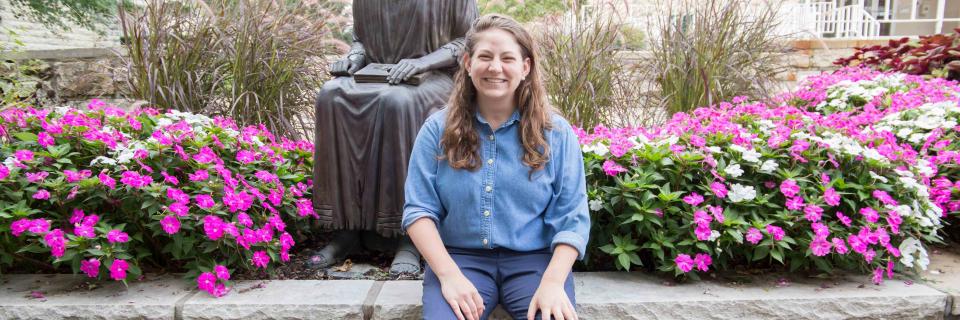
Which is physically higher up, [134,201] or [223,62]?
[223,62]

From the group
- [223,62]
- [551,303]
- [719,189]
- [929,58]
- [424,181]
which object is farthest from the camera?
[929,58]

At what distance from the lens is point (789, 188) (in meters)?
2.16

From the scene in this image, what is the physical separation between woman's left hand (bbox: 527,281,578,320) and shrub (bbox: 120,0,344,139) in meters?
2.61

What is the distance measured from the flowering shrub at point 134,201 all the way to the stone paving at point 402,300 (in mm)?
86

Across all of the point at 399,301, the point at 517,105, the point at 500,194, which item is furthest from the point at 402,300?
the point at 517,105

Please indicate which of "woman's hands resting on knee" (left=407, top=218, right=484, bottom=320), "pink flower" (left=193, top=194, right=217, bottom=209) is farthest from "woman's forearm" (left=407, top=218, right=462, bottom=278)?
"pink flower" (left=193, top=194, right=217, bottom=209)

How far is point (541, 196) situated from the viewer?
1831 mm

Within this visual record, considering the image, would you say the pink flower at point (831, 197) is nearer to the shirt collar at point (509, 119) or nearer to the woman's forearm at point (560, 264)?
the woman's forearm at point (560, 264)

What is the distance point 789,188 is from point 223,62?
3.37m

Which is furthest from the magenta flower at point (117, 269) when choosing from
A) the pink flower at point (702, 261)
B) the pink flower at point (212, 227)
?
the pink flower at point (702, 261)

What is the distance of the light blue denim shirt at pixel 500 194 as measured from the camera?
5.92 feet

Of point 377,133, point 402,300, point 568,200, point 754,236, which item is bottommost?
point 402,300

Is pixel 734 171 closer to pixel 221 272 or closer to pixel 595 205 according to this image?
pixel 595 205

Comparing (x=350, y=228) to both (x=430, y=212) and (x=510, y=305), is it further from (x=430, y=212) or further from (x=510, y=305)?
(x=510, y=305)
